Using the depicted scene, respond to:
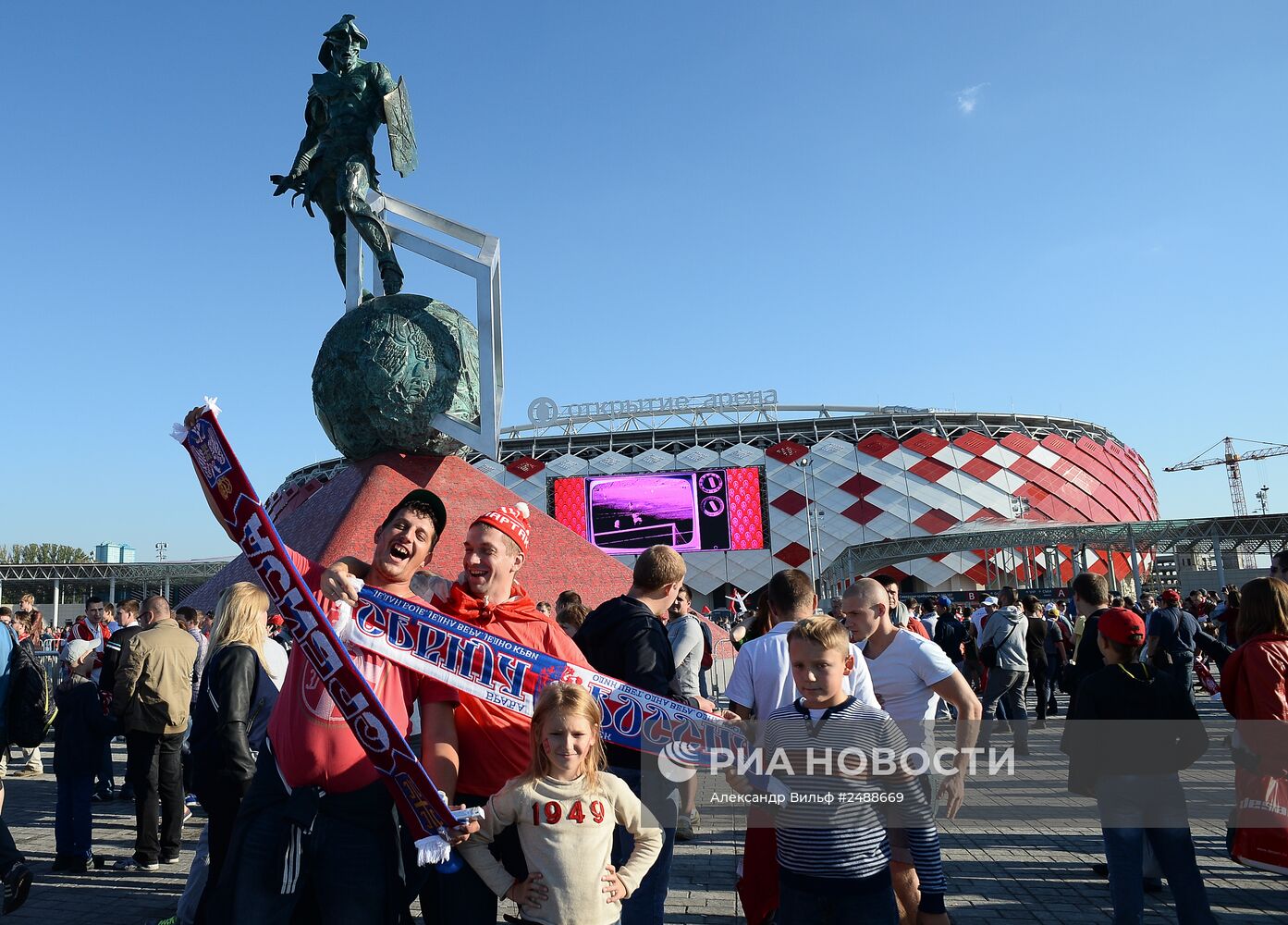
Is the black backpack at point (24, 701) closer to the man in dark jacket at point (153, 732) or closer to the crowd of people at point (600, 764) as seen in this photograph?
the crowd of people at point (600, 764)

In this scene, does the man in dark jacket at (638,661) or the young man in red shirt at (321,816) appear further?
the man in dark jacket at (638,661)

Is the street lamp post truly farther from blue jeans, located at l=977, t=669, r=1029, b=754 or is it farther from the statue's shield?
blue jeans, located at l=977, t=669, r=1029, b=754

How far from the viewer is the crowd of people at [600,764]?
7.89ft

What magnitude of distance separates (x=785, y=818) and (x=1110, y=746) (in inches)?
67.1

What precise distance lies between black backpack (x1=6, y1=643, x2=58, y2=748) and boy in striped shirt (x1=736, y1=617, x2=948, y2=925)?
4.31 meters

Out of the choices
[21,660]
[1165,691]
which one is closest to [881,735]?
[1165,691]

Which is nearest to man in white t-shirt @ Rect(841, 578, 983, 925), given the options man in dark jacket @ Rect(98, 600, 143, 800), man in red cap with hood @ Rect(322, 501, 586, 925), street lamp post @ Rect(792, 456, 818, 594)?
man in red cap with hood @ Rect(322, 501, 586, 925)

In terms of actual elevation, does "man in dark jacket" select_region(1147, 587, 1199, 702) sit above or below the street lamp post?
below

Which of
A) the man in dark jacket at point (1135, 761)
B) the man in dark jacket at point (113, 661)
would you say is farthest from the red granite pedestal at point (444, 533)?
the man in dark jacket at point (1135, 761)

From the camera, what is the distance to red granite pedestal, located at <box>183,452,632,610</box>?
1395 cm

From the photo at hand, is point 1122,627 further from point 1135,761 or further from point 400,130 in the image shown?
point 400,130

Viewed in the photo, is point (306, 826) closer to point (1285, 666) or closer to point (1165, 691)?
point (1165, 691)

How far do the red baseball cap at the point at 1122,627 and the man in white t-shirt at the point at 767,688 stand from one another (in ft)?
3.63

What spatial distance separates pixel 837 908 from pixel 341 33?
1601cm
